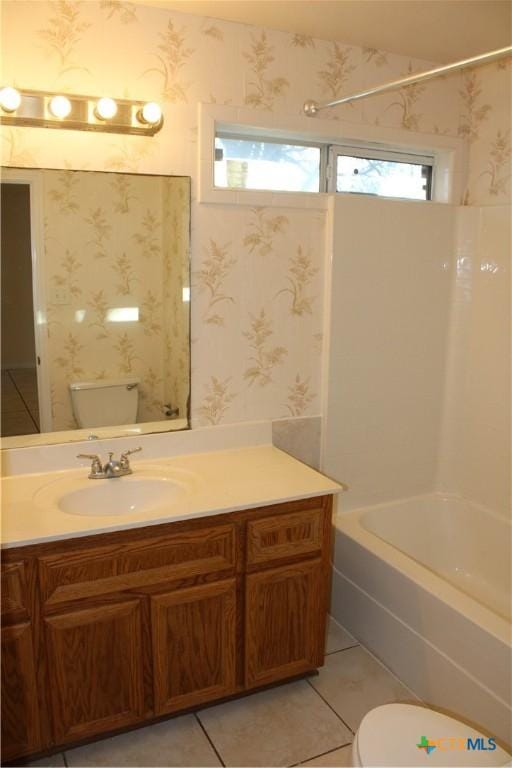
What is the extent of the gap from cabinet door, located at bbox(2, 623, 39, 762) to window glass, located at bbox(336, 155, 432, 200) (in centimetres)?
205

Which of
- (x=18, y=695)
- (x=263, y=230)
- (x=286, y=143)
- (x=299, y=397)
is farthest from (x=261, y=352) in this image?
(x=18, y=695)

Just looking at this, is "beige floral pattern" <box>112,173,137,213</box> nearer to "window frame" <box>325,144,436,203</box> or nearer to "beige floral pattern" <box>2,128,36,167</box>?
"beige floral pattern" <box>2,128,36,167</box>

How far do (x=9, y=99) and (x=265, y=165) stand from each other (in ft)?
3.21

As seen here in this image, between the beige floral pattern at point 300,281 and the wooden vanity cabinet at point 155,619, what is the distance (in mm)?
815

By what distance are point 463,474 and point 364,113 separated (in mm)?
1672

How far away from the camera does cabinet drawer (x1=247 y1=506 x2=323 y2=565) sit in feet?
6.39

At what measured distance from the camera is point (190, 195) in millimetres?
2166

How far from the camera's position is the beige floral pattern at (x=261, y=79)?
219 cm

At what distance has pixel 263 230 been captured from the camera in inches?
91.4

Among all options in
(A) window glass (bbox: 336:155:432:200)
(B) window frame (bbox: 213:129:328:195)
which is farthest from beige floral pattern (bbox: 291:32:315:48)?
(A) window glass (bbox: 336:155:432:200)

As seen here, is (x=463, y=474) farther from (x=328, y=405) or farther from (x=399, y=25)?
(x=399, y=25)

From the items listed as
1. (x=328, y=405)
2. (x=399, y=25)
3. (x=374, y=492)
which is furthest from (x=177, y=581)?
(x=399, y=25)

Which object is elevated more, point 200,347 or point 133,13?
point 133,13

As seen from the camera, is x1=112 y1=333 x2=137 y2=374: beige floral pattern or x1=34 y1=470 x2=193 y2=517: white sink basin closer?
x1=34 y1=470 x2=193 y2=517: white sink basin
